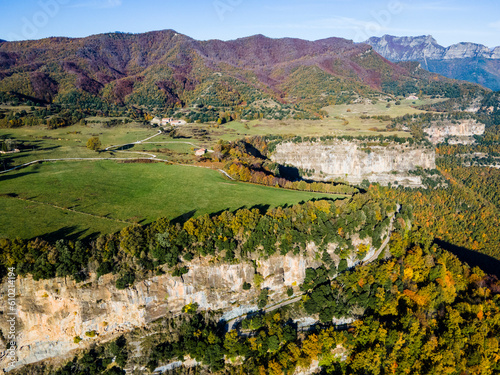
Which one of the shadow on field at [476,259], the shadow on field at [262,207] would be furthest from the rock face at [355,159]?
the shadow on field at [262,207]

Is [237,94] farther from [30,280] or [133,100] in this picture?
[30,280]

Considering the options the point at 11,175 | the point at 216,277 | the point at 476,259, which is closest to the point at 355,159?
the point at 476,259

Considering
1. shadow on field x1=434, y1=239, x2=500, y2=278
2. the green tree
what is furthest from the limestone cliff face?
shadow on field x1=434, y1=239, x2=500, y2=278

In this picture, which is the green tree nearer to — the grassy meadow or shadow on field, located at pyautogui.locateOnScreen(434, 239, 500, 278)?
the grassy meadow

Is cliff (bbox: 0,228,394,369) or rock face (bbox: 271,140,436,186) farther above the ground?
rock face (bbox: 271,140,436,186)

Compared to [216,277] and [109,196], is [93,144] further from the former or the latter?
[216,277]

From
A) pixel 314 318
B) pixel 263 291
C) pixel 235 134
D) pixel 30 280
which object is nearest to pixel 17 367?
pixel 30 280
